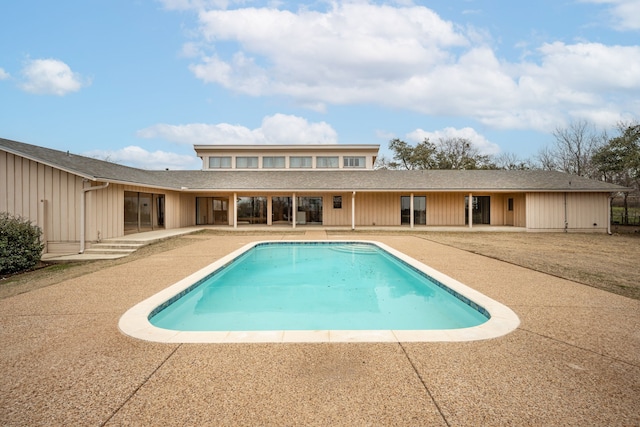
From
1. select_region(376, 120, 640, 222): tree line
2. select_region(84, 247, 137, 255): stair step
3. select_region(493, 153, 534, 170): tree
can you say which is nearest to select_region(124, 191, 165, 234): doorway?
select_region(84, 247, 137, 255): stair step

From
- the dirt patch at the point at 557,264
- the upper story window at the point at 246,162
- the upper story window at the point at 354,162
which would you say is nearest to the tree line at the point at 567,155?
the dirt patch at the point at 557,264

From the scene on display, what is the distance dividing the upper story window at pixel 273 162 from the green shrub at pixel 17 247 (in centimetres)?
1401

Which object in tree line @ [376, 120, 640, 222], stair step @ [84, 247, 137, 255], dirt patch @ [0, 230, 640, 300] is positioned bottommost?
dirt patch @ [0, 230, 640, 300]

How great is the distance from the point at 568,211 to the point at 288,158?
16.3 metres

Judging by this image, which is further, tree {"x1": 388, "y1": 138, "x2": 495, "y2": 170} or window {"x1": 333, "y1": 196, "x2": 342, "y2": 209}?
tree {"x1": 388, "y1": 138, "x2": 495, "y2": 170}

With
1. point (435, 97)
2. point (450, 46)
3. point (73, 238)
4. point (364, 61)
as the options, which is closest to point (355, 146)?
point (364, 61)

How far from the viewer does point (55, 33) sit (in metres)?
14.7

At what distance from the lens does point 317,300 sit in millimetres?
6219

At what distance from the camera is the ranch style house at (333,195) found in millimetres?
16062

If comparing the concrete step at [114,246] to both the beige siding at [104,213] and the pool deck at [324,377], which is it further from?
the pool deck at [324,377]

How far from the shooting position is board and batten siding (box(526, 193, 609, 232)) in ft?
54.4

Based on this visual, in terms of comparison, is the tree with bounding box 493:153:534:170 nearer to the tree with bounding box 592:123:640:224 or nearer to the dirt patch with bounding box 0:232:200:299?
the tree with bounding box 592:123:640:224

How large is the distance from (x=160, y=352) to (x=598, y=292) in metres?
6.63

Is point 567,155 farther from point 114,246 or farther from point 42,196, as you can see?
point 42,196
